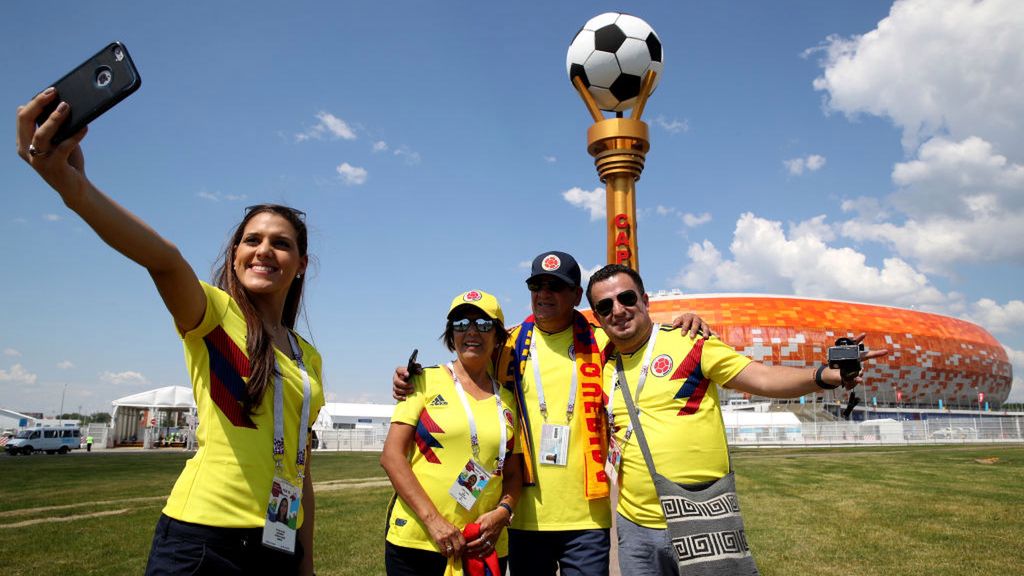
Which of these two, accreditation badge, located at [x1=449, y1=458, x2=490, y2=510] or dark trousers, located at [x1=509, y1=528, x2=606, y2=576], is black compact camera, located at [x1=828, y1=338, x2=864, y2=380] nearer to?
dark trousers, located at [x1=509, y1=528, x2=606, y2=576]

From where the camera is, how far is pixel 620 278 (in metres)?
3.52

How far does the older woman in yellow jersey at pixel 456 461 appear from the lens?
2965mm

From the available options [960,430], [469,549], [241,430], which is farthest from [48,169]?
[960,430]

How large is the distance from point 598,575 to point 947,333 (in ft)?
317

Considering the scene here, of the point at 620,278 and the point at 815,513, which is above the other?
the point at 620,278

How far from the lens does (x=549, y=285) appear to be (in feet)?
12.4

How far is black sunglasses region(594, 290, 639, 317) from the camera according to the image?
3.48m

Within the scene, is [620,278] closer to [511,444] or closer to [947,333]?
[511,444]

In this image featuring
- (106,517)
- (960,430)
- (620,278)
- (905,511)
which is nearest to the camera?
(620,278)

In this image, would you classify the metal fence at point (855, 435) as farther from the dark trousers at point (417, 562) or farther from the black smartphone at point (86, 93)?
the black smartphone at point (86, 93)

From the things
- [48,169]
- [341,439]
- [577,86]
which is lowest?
[341,439]

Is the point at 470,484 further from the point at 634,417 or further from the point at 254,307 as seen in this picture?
the point at 254,307

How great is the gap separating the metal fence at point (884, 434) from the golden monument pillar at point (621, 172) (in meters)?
31.9

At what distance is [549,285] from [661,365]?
0.83 meters
